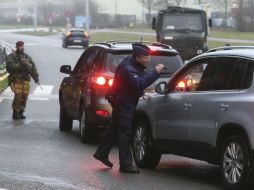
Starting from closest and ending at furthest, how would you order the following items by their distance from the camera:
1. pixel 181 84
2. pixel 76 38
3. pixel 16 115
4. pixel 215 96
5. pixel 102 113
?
1. pixel 215 96
2. pixel 181 84
3. pixel 102 113
4. pixel 16 115
5. pixel 76 38

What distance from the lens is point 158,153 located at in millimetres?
10109

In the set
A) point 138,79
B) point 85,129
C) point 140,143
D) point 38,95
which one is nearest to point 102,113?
point 85,129

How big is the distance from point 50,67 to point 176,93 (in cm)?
2751

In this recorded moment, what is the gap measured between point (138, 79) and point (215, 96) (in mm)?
1138

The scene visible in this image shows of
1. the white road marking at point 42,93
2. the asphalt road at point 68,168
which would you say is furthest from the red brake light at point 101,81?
the white road marking at point 42,93

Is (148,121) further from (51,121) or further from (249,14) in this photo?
(249,14)

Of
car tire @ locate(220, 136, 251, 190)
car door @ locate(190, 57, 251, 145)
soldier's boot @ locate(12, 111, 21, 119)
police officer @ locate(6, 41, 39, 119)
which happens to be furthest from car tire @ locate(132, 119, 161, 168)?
soldier's boot @ locate(12, 111, 21, 119)

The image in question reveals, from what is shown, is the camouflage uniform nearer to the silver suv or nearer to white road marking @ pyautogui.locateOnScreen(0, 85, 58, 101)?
white road marking @ pyautogui.locateOnScreen(0, 85, 58, 101)

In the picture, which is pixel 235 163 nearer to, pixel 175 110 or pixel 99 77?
pixel 175 110

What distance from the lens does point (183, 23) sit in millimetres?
36312

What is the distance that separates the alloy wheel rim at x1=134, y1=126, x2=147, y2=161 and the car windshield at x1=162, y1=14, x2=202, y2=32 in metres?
Result: 26.2

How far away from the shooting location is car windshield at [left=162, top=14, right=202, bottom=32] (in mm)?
36156

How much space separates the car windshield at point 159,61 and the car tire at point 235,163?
4.16 m

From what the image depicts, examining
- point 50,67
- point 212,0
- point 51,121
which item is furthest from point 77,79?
point 212,0
